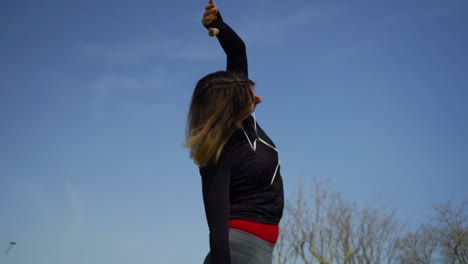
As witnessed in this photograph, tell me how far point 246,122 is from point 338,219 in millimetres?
22826

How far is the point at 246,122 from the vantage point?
199cm

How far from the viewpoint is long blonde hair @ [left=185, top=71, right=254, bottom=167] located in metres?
1.76

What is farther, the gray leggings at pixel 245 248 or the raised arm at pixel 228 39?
the raised arm at pixel 228 39

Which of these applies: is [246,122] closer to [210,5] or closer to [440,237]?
[210,5]

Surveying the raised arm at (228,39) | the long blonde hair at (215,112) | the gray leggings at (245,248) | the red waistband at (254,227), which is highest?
the raised arm at (228,39)

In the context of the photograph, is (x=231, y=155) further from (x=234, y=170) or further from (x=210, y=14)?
(x=210, y=14)

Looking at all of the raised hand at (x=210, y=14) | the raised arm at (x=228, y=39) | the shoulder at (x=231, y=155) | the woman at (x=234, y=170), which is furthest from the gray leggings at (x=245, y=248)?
the raised hand at (x=210, y=14)

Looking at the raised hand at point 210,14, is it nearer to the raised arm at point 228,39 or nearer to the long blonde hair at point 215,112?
the raised arm at point 228,39

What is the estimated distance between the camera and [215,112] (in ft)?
5.99

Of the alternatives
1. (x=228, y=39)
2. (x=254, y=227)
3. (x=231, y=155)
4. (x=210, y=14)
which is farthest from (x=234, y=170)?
(x=210, y=14)

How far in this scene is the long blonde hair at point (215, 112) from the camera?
1761 mm

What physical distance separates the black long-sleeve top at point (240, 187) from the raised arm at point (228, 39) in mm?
365

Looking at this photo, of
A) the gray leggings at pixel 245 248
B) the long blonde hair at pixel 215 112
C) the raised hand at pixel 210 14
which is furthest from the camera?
the raised hand at pixel 210 14

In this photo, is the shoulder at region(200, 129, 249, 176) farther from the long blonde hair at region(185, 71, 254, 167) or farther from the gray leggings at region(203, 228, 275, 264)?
the gray leggings at region(203, 228, 275, 264)
